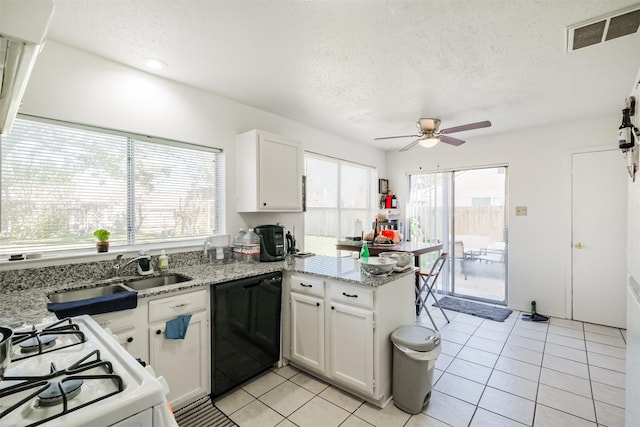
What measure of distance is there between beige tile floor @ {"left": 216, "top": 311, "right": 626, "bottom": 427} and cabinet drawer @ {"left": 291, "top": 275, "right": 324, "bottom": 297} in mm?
732

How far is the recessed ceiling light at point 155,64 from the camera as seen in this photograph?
7.28 ft

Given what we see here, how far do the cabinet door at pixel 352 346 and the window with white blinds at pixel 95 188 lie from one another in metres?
1.55

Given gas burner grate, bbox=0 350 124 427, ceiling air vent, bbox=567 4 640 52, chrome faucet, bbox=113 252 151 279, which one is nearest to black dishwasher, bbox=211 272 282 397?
chrome faucet, bbox=113 252 151 279

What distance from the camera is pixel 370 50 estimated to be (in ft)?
6.87

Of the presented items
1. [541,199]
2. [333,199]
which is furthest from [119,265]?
[541,199]

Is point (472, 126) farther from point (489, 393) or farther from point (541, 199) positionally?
point (489, 393)

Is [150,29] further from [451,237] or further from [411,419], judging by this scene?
[451,237]

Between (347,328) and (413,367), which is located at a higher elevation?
(347,328)

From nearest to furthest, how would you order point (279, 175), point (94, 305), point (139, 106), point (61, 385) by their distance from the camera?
point (61, 385) → point (94, 305) → point (139, 106) → point (279, 175)

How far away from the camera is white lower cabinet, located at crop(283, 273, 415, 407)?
81.6 inches

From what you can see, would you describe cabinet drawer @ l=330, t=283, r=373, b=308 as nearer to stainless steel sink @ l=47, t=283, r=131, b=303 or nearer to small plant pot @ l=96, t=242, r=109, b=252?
stainless steel sink @ l=47, t=283, r=131, b=303

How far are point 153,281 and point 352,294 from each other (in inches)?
60.1

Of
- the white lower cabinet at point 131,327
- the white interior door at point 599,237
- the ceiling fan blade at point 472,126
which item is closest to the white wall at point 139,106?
the white lower cabinet at point 131,327

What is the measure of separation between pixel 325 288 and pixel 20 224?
2.09 m
